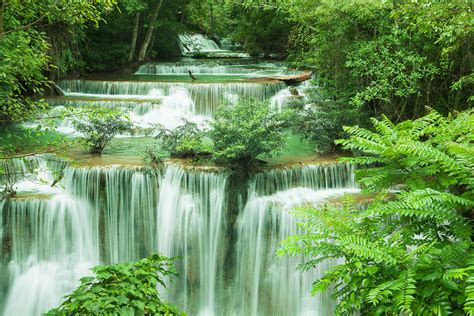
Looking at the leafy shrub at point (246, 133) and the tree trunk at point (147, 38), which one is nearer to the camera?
the leafy shrub at point (246, 133)

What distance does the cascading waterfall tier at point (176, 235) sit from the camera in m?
8.75

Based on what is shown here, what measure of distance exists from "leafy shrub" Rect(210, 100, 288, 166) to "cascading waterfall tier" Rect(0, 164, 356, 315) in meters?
0.39

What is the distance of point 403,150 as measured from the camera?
149 inches

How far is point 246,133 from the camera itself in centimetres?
908

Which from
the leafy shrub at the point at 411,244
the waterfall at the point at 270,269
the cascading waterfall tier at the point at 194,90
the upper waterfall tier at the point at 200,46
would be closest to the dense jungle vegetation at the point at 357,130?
the leafy shrub at the point at 411,244

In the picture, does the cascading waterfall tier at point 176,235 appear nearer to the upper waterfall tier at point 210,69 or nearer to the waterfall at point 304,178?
the waterfall at point 304,178

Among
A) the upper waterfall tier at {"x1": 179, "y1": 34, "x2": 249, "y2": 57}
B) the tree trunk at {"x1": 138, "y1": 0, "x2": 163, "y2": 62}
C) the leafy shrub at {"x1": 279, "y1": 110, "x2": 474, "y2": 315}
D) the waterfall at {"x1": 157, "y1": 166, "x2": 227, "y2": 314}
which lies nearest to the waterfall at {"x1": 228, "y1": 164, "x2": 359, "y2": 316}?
the waterfall at {"x1": 157, "y1": 166, "x2": 227, "y2": 314}

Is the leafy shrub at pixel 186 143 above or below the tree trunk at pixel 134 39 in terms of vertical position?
below

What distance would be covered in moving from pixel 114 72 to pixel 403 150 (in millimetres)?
19622

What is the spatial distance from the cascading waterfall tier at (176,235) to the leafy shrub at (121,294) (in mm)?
3673

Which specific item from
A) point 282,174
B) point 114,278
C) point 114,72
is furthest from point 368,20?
point 114,72

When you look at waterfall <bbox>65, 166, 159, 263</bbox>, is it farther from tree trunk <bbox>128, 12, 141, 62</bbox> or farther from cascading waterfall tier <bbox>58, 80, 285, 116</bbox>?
tree trunk <bbox>128, 12, 141, 62</bbox>

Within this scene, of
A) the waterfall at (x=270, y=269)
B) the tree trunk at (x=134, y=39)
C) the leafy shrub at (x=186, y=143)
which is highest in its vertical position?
the tree trunk at (x=134, y=39)

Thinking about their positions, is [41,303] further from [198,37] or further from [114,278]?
[198,37]
